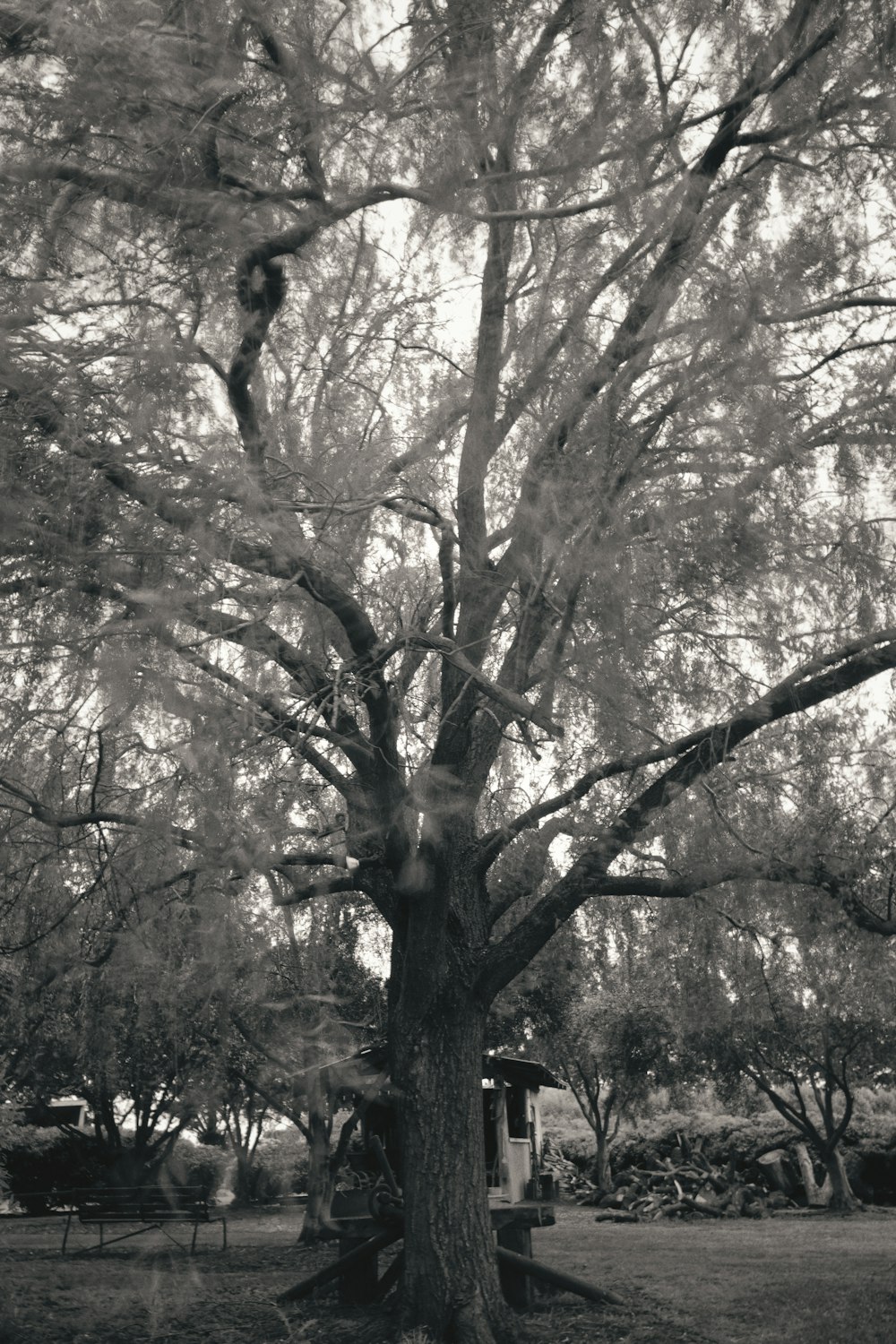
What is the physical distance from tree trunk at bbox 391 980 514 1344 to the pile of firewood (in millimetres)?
13013

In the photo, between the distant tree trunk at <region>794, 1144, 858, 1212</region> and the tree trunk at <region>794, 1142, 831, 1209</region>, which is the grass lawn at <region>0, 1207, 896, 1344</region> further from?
the tree trunk at <region>794, 1142, 831, 1209</region>

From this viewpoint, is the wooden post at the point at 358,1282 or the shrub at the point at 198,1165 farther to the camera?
the shrub at the point at 198,1165

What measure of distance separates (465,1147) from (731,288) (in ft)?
16.6

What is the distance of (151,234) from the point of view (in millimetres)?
5480

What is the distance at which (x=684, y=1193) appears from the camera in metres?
20.9

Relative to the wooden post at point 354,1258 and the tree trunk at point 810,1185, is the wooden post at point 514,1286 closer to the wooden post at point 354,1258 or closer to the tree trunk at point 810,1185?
the wooden post at point 354,1258

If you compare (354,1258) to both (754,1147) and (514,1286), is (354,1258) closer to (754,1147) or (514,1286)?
(514,1286)

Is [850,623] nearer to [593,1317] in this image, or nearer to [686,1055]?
[593,1317]

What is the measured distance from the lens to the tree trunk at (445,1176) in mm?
7172

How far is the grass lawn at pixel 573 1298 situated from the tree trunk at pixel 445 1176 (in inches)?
17.1

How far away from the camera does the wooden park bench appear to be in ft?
42.4

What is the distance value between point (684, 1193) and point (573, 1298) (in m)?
13.0

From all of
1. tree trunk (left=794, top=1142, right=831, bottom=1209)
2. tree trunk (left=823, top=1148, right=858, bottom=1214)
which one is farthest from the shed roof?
tree trunk (left=794, top=1142, right=831, bottom=1209)

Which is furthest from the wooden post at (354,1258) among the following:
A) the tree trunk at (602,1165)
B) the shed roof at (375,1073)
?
the tree trunk at (602,1165)
